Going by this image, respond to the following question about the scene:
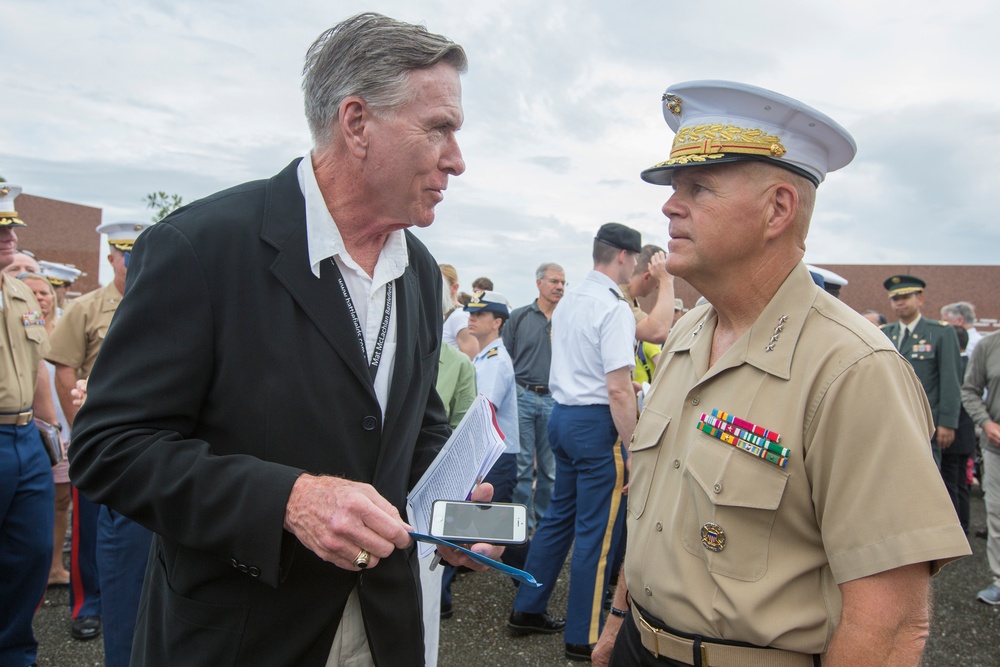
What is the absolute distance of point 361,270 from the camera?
5.92 feet

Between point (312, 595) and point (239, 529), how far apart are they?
32 cm

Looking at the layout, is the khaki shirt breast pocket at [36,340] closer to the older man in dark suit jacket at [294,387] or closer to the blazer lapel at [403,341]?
the older man in dark suit jacket at [294,387]

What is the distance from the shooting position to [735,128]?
6.06ft

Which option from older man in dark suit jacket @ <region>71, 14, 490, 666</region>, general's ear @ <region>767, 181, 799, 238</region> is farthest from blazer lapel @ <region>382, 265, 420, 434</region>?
general's ear @ <region>767, 181, 799, 238</region>

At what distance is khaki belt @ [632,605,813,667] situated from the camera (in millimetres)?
1577

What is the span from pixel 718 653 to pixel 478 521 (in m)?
0.65

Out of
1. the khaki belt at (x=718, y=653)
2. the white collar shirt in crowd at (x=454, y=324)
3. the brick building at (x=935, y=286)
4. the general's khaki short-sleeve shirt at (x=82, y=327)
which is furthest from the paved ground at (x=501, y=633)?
the brick building at (x=935, y=286)

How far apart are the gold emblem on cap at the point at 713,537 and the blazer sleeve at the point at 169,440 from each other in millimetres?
959

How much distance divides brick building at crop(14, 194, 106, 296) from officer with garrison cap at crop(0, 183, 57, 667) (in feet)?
64.5

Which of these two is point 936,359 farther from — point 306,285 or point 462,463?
point 306,285

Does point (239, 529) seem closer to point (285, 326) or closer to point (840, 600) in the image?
point (285, 326)

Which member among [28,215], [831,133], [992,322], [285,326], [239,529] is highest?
[28,215]

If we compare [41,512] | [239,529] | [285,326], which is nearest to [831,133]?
[285,326]

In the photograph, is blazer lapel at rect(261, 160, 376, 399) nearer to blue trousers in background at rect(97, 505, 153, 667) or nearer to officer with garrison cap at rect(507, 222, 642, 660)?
blue trousers in background at rect(97, 505, 153, 667)
